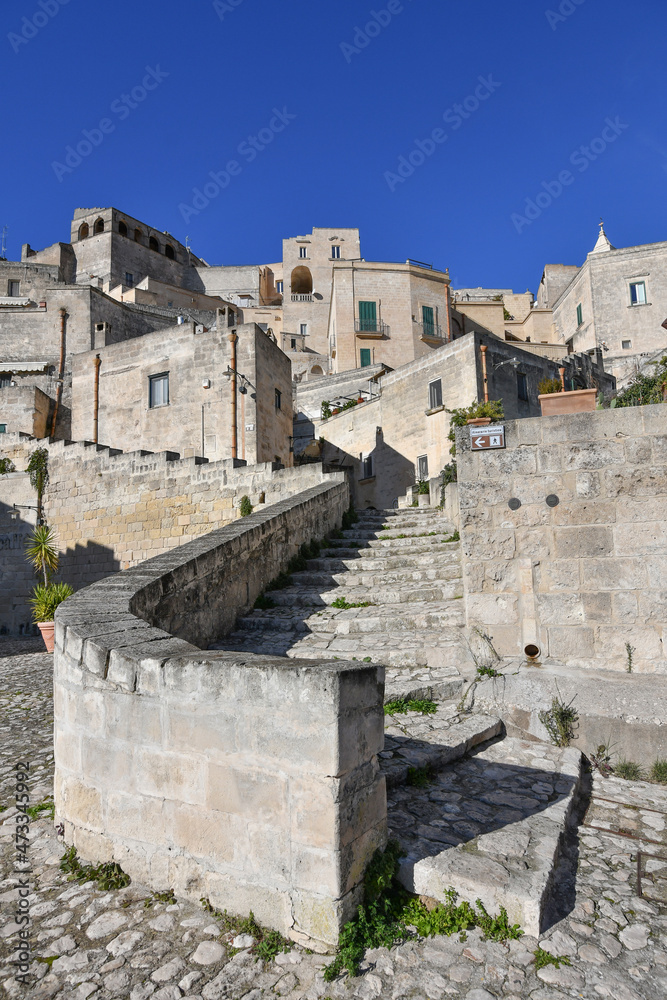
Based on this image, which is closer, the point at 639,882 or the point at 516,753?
the point at 639,882

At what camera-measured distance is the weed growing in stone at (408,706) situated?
15.7ft

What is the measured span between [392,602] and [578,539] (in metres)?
2.44

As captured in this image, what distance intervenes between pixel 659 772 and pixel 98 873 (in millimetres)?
3659

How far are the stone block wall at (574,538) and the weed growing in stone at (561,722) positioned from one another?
2.28 feet

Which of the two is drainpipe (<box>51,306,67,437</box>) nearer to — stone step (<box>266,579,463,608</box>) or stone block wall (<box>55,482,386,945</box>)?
stone step (<box>266,579,463,608</box>)

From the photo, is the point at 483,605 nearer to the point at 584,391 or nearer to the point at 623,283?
the point at 584,391

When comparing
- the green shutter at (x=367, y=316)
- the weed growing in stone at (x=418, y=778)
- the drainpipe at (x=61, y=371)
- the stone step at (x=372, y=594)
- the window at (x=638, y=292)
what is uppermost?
the window at (x=638, y=292)

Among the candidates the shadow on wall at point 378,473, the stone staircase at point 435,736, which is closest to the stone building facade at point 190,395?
the shadow on wall at point 378,473

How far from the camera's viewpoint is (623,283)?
3291 centimetres

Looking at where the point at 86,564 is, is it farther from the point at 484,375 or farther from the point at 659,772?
the point at 659,772

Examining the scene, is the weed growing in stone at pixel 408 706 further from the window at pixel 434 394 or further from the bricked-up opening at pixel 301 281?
the bricked-up opening at pixel 301 281

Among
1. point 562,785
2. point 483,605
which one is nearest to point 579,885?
point 562,785

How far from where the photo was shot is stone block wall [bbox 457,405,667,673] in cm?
495

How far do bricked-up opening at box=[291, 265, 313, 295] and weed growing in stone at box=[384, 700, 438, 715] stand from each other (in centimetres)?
4446
